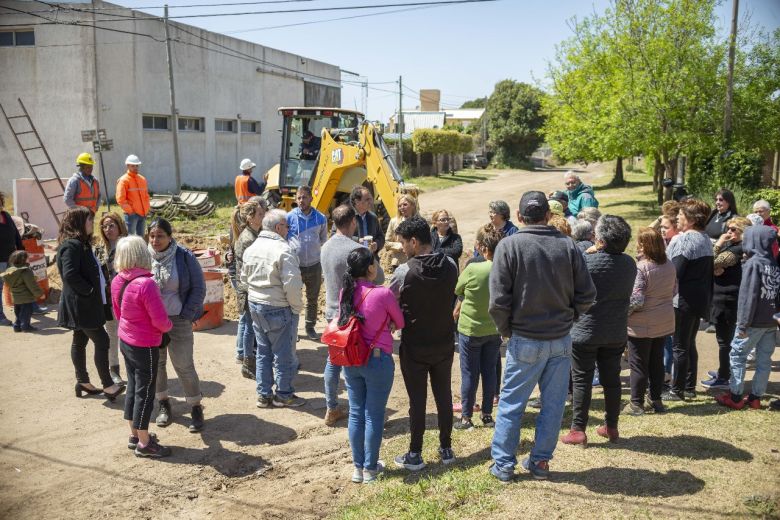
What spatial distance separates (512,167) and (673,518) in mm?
49471

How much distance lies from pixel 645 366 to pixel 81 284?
17.1ft

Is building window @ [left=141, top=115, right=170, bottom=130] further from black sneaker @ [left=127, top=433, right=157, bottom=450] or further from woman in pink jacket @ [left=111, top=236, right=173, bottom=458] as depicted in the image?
black sneaker @ [left=127, top=433, right=157, bottom=450]

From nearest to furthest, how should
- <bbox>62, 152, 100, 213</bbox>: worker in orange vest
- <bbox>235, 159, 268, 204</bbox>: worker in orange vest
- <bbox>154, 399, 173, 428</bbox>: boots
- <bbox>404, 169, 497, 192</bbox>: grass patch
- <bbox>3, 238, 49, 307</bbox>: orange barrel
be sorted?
1. <bbox>154, 399, 173, 428</bbox>: boots
2. <bbox>3, 238, 49, 307</bbox>: orange barrel
3. <bbox>62, 152, 100, 213</bbox>: worker in orange vest
4. <bbox>235, 159, 268, 204</bbox>: worker in orange vest
5. <bbox>404, 169, 497, 192</bbox>: grass patch

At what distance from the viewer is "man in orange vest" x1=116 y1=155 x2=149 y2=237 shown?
35.3 ft

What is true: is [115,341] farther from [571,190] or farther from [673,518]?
[571,190]

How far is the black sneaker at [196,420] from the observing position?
579 centimetres

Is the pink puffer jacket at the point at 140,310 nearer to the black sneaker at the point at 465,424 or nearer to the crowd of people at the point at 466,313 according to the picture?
the crowd of people at the point at 466,313

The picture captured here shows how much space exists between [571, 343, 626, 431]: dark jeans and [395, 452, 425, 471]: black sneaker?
127cm

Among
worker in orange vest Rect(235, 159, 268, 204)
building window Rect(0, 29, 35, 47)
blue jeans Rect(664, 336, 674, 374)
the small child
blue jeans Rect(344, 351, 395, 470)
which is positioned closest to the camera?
blue jeans Rect(344, 351, 395, 470)

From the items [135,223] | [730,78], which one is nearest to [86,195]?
[135,223]

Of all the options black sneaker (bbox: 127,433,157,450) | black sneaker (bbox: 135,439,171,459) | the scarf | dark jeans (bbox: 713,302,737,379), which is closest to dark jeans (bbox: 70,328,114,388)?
the scarf

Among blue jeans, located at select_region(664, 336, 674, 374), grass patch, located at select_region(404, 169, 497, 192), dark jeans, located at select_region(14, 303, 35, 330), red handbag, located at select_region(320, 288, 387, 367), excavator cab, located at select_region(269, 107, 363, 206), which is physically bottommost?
dark jeans, located at select_region(14, 303, 35, 330)

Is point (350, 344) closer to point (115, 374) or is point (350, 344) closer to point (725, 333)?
point (115, 374)

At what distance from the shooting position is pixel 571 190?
9188 mm
